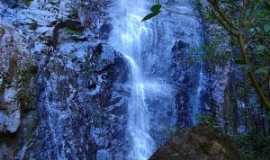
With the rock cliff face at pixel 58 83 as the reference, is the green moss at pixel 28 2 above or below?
above

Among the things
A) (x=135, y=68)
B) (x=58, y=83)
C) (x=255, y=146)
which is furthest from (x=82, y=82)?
(x=255, y=146)

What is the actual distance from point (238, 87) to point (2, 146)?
5.37 m

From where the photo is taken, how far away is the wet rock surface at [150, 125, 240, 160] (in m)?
4.06

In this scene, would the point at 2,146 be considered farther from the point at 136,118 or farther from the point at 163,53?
the point at 163,53

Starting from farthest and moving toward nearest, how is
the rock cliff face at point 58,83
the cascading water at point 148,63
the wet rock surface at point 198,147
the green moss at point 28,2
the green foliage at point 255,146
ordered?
the cascading water at point 148,63, the green moss at point 28,2, the rock cliff face at point 58,83, the green foliage at point 255,146, the wet rock surface at point 198,147

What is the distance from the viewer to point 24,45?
7.76 meters

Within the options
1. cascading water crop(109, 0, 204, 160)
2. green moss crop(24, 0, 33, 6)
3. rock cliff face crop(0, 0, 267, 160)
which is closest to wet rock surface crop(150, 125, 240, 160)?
rock cliff face crop(0, 0, 267, 160)

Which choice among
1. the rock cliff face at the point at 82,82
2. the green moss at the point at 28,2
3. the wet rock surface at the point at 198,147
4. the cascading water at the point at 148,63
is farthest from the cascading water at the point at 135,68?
the wet rock surface at the point at 198,147

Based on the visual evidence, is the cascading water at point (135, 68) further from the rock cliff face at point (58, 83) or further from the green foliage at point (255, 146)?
the green foliage at point (255, 146)

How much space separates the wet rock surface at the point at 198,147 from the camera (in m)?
4.06

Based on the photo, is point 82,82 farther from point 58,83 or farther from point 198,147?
point 198,147

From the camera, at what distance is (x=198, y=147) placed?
4133 millimetres

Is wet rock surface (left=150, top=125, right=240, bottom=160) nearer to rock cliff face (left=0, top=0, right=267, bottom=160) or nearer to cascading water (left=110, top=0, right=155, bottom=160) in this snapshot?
rock cliff face (left=0, top=0, right=267, bottom=160)

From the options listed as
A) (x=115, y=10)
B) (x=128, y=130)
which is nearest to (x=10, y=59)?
(x=128, y=130)
